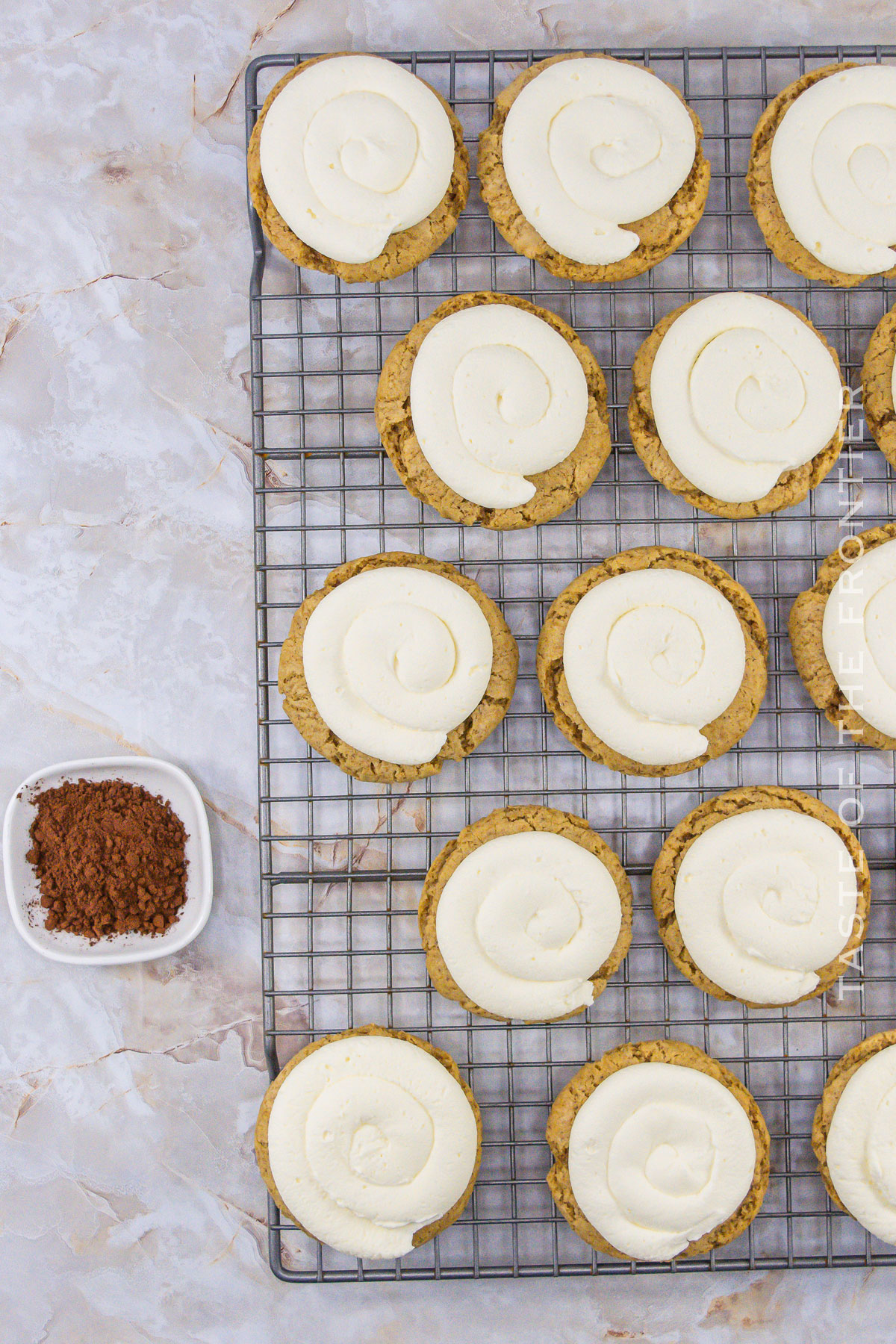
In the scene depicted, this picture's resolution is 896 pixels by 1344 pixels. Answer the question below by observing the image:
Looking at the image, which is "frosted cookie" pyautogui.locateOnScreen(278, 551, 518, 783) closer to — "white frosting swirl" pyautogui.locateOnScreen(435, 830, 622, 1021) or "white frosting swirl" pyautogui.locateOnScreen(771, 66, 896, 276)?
"white frosting swirl" pyautogui.locateOnScreen(435, 830, 622, 1021)

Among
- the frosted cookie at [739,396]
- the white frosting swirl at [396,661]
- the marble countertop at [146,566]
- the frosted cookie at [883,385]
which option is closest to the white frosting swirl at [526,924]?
the white frosting swirl at [396,661]

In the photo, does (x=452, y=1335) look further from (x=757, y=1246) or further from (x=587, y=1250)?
(x=757, y=1246)

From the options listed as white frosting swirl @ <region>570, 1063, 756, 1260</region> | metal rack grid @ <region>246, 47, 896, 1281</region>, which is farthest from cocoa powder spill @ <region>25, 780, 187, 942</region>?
white frosting swirl @ <region>570, 1063, 756, 1260</region>

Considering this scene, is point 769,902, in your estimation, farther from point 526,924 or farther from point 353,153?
point 353,153

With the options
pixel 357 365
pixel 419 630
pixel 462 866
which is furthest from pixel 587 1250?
pixel 357 365

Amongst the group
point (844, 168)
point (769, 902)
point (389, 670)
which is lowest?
point (769, 902)

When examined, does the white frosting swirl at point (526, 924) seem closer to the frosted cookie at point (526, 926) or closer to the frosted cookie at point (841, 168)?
the frosted cookie at point (526, 926)

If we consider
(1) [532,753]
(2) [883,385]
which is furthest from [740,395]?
(1) [532,753]
